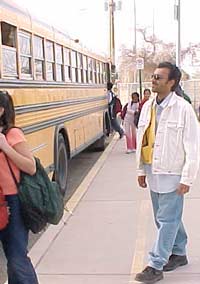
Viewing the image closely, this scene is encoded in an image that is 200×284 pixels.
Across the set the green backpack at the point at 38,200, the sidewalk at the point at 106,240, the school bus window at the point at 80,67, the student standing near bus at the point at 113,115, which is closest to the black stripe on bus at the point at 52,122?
the school bus window at the point at 80,67

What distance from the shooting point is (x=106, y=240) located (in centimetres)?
644

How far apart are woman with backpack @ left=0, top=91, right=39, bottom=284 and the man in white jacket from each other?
1.22m

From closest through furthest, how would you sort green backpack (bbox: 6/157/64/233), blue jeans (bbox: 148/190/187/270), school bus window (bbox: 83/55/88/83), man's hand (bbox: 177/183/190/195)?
green backpack (bbox: 6/157/64/233), man's hand (bbox: 177/183/190/195), blue jeans (bbox: 148/190/187/270), school bus window (bbox: 83/55/88/83)

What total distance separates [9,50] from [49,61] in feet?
6.95

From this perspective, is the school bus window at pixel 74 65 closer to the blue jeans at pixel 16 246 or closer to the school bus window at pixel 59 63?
the school bus window at pixel 59 63

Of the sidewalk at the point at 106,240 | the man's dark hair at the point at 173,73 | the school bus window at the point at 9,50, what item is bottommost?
the sidewalk at the point at 106,240

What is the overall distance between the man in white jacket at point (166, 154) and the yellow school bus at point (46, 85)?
5.93 ft

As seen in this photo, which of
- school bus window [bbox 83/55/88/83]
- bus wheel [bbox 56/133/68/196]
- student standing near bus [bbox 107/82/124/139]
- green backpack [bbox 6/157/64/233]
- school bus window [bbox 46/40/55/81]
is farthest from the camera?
student standing near bus [bbox 107/82/124/139]

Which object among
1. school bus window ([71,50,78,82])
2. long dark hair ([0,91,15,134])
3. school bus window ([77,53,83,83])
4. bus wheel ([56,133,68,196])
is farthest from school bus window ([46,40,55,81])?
long dark hair ([0,91,15,134])

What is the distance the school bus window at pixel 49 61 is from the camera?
866 centimetres

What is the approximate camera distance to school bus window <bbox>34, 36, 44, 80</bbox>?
26.1 feet

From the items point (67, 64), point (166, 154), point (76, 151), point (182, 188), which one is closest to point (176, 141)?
point (166, 154)

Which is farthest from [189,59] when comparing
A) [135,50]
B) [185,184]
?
[185,184]

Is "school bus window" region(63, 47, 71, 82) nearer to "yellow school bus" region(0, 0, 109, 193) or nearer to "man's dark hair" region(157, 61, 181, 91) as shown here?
"yellow school bus" region(0, 0, 109, 193)
